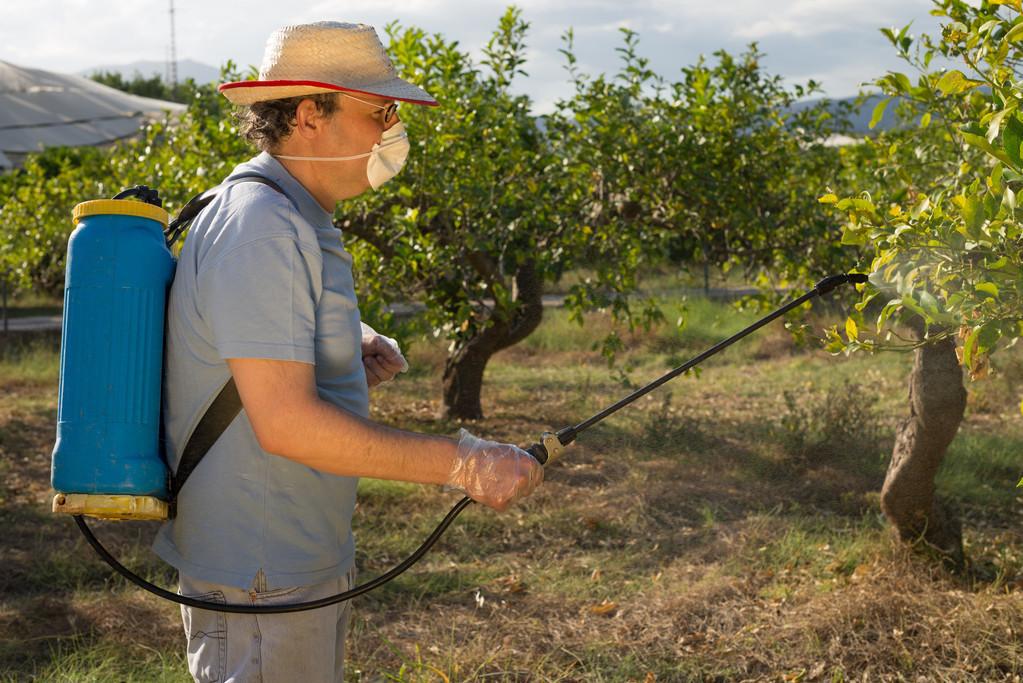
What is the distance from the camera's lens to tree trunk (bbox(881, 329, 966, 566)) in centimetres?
379

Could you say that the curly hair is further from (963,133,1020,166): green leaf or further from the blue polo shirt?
(963,133,1020,166): green leaf

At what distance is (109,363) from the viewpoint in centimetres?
173

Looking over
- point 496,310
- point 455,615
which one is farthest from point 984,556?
point 496,310

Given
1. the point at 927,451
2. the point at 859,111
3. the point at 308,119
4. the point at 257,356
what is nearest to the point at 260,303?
the point at 257,356

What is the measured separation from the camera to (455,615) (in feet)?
12.9

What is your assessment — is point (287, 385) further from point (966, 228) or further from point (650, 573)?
point (650, 573)

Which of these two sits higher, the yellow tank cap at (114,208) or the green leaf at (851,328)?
the yellow tank cap at (114,208)

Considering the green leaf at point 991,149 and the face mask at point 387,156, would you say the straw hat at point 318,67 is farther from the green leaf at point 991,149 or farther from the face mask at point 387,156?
the green leaf at point 991,149

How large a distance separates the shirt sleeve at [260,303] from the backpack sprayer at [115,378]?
0.15m

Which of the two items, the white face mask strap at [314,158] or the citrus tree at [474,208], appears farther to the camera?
the citrus tree at [474,208]

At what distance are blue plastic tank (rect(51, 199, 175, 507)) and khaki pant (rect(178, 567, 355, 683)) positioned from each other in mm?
243

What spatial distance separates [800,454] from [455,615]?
2.62m

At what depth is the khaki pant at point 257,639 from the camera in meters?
1.81

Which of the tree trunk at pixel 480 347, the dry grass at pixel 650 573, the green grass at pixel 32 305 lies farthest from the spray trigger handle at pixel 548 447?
the green grass at pixel 32 305
